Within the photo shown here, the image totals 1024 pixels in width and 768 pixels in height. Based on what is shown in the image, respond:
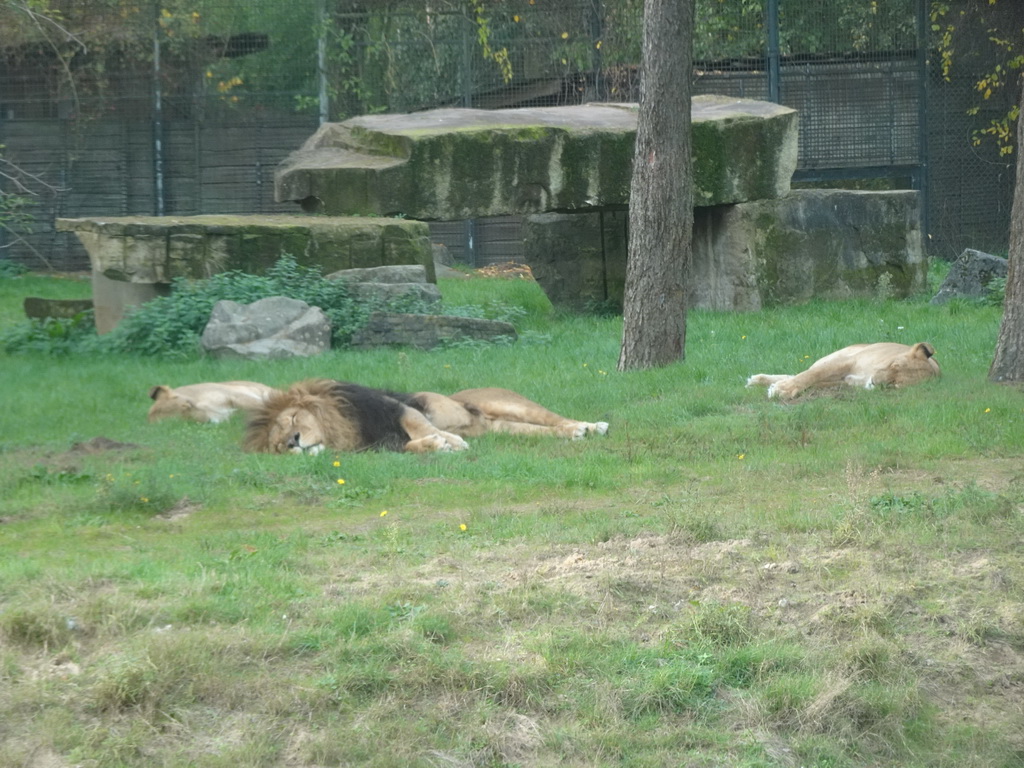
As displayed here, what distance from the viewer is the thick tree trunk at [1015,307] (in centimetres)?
945

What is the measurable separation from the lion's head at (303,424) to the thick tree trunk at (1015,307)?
189 inches

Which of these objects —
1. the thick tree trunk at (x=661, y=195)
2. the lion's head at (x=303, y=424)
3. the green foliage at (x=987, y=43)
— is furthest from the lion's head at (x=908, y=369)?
the green foliage at (x=987, y=43)

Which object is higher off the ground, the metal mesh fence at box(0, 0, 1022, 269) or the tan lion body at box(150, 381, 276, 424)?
the metal mesh fence at box(0, 0, 1022, 269)

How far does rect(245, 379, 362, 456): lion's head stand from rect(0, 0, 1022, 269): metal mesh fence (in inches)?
506

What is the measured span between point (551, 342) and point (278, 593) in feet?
27.1

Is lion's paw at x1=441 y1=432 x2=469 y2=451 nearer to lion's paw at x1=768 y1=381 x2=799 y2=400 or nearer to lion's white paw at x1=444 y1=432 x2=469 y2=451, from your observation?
lion's white paw at x1=444 y1=432 x2=469 y2=451

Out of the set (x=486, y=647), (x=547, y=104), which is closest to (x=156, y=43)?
(x=547, y=104)

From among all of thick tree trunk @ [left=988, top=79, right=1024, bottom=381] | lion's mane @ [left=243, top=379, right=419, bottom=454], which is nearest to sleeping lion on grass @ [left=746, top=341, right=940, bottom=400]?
thick tree trunk @ [left=988, top=79, right=1024, bottom=381]

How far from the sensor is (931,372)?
10.4m

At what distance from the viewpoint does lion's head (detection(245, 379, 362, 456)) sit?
8711mm

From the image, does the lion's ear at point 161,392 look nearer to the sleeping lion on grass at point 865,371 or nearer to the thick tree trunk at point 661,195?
the thick tree trunk at point 661,195

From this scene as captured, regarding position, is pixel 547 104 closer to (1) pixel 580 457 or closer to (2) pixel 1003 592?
(1) pixel 580 457

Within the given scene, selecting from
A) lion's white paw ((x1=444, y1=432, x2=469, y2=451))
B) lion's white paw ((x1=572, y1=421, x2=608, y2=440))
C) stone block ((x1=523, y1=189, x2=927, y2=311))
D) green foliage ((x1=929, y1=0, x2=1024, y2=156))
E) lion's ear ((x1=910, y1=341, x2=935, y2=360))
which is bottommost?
lion's white paw ((x1=444, y1=432, x2=469, y2=451))

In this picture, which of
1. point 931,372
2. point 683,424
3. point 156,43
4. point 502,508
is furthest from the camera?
point 156,43
